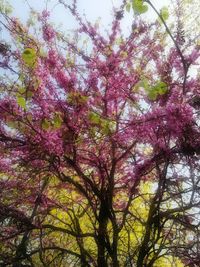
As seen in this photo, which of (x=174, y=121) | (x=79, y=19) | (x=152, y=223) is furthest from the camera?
(x=79, y=19)

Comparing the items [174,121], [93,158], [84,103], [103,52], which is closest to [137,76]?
[103,52]

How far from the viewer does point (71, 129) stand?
5.51 meters

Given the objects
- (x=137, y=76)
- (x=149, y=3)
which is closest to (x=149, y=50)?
(x=137, y=76)

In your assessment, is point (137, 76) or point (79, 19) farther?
point (79, 19)

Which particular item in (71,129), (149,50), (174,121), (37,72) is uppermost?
(149,50)

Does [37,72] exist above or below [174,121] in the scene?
above

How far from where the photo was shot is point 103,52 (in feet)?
21.2

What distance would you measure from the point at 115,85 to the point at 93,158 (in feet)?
4.58

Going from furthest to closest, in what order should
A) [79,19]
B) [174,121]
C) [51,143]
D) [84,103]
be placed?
1. [79,19]
2. [84,103]
3. [51,143]
4. [174,121]

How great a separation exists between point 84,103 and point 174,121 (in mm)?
1712

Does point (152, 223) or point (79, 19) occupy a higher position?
point (79, 19)

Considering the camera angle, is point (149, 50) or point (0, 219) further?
point (149, 50)

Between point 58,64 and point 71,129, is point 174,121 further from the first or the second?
point 58,64

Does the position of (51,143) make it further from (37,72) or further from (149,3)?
(149,3)
